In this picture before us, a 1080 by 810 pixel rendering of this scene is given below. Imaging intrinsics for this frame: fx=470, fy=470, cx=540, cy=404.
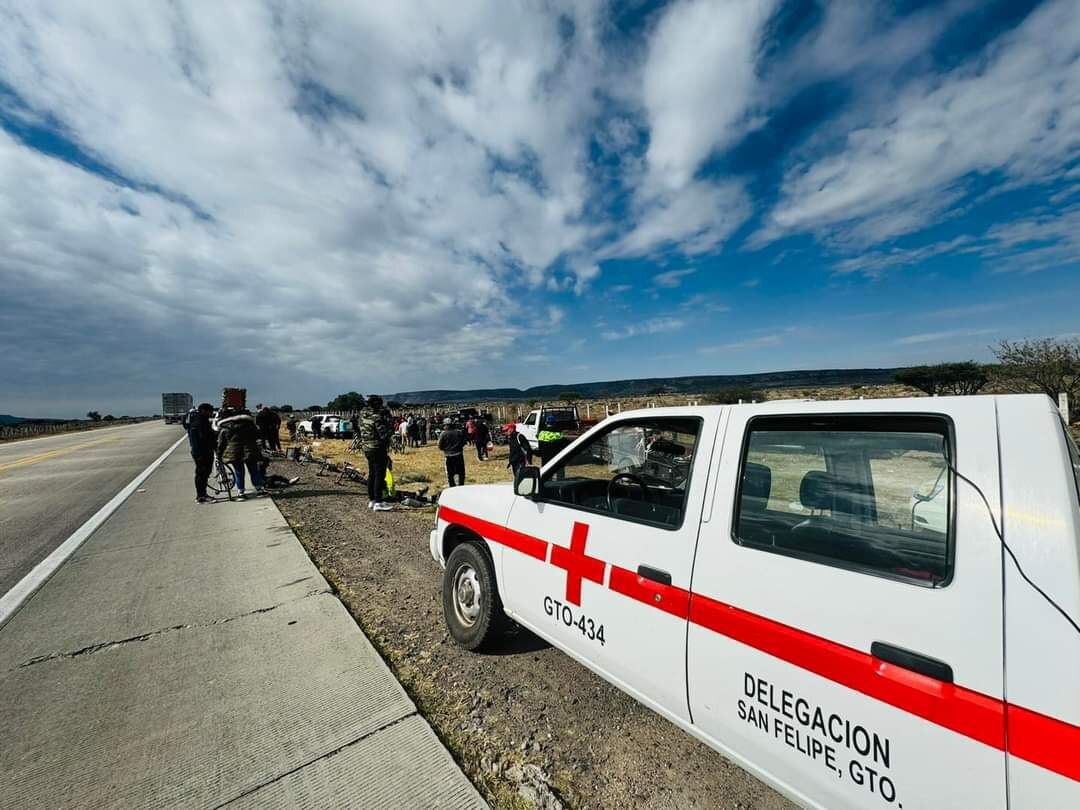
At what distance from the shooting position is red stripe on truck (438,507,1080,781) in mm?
1104

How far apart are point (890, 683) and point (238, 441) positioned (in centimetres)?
955

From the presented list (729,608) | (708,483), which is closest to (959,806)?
(729,608)

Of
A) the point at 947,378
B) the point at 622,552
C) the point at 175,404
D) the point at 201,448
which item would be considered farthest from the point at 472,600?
the point at 175,404

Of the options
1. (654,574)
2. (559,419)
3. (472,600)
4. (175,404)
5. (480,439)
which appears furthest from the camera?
(175,404)

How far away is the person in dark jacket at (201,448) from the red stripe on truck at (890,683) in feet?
29.4

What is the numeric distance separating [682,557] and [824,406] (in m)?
0.85

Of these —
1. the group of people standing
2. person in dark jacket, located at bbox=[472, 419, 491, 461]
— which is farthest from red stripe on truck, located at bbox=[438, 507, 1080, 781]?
the group of people standing

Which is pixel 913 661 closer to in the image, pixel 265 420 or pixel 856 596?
pixel 856 596

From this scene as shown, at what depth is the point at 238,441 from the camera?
8.42 m

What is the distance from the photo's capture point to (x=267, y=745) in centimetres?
242

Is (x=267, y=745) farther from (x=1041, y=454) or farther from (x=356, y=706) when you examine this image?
(x=1041, y=454)

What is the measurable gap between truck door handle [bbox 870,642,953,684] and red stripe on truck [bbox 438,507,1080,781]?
0.05ft

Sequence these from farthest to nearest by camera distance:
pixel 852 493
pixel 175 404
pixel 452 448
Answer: pixel 175 404 → pixel 452 448 → pixel 852 493

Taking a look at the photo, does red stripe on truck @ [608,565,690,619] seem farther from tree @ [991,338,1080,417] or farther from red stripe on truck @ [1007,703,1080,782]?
tree @ [991,338,1080,417]
